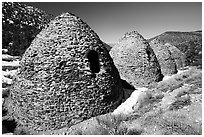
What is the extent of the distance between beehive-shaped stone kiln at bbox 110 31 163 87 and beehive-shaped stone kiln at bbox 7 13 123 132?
498 centimetres

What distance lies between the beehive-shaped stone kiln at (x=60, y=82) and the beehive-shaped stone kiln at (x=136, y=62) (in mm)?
Answer: 4980

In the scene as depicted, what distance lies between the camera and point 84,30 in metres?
8.77

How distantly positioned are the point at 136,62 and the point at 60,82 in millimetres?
7137

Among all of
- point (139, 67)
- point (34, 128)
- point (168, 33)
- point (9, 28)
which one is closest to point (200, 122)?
point (34, 128)

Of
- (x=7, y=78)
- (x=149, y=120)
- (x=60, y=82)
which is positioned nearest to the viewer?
(x=149, y=120)

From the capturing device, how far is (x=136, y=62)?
13.3 metres

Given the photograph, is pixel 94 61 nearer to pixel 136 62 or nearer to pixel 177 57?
pixel 136 62

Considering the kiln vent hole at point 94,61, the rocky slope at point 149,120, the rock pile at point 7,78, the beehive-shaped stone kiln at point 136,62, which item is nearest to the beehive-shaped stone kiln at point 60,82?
the kiln vent hole at point 94,61

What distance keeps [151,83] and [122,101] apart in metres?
4.73

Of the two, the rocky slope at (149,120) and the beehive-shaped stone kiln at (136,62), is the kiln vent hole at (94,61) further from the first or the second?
the beehive-shaped stone kiln at (136,62)

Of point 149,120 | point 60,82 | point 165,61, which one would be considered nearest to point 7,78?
point 60,82

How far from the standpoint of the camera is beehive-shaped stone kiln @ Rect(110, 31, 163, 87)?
13.3m

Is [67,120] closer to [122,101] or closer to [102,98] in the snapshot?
[102,98]

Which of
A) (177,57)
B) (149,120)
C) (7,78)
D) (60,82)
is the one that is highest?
(177,57)
